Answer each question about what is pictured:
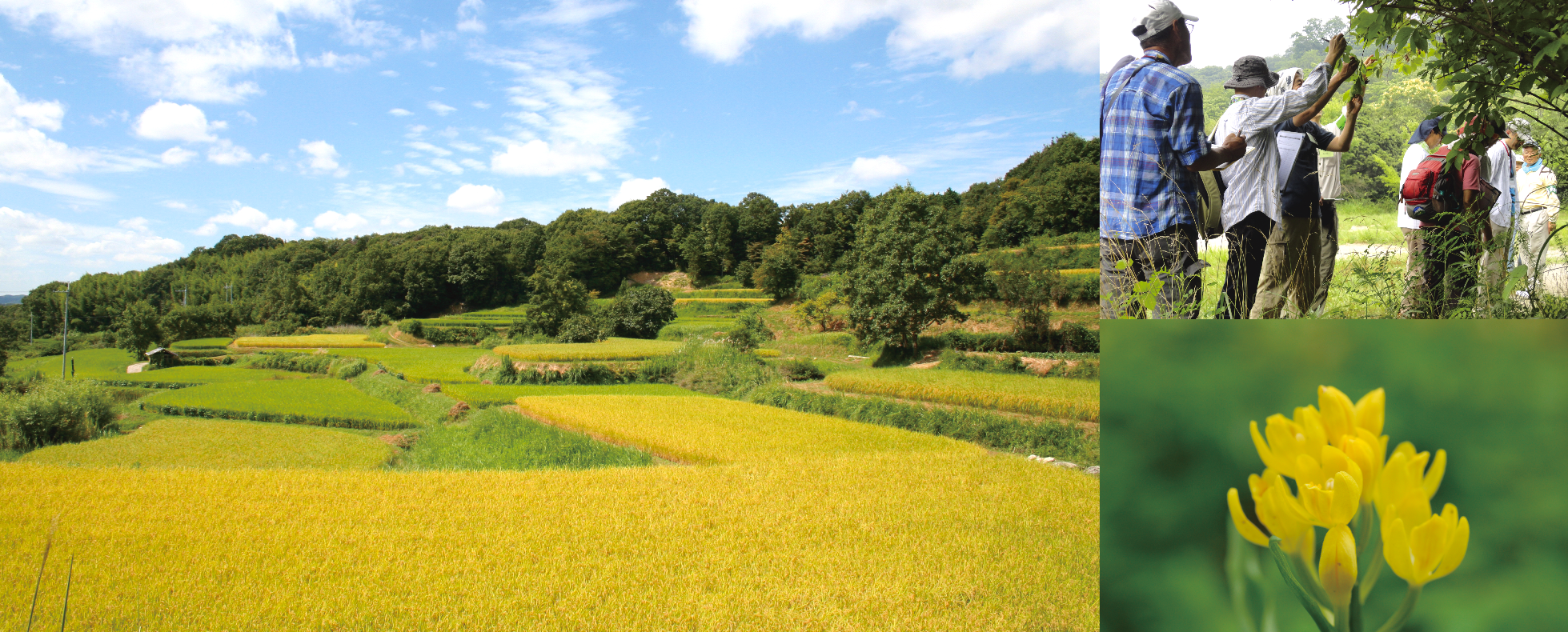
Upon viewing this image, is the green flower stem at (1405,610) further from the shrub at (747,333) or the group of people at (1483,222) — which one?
the shrub at (747,333)

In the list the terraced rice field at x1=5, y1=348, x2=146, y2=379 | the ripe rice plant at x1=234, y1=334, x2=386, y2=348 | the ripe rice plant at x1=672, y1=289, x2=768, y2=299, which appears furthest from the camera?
the ripe rice plant at x1=672, y1=289, x2=768, y2=299

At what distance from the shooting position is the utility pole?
7.14 m

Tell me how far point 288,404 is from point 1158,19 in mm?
11187

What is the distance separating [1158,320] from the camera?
1.52 meters

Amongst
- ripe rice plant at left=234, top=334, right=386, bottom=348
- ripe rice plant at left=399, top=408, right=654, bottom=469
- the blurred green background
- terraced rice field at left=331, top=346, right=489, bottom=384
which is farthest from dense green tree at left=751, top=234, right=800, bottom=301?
the blurred green background

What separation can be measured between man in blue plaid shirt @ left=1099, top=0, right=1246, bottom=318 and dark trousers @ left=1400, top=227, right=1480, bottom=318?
66 centimetres

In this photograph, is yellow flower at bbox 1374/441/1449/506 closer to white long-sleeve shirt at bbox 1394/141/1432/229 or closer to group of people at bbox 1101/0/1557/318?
group of people at bbox 1101/0/1557/318

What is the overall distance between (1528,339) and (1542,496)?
0.30 metres

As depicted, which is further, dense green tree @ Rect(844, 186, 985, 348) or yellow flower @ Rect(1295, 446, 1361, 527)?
dense green tree @ Rect(844, 186, 985, 348)

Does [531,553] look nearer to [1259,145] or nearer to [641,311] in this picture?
[1259,145]

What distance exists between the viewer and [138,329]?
8.37 m

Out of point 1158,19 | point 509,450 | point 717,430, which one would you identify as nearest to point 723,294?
point 717,430

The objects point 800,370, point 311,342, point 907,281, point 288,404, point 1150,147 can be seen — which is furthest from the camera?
point 907,281

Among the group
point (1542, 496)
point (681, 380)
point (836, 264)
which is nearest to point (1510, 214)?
point (1542, 496)
